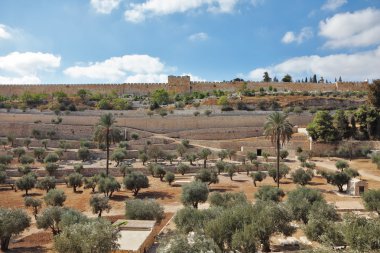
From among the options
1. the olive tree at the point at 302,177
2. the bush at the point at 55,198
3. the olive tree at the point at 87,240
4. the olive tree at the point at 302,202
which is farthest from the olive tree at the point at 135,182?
A: the olive tree at the point at 87,240

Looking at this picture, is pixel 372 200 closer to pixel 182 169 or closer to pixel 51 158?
pixel 182 169

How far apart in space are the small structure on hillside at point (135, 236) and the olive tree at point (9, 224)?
437 centimetres

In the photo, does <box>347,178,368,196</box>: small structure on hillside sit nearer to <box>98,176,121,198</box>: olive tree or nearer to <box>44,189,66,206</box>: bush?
<box>98,176,121,198</box>: olive tree

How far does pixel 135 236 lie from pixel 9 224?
5500mm

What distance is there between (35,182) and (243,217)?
2014 centimetres

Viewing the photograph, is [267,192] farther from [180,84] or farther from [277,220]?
[180,84]

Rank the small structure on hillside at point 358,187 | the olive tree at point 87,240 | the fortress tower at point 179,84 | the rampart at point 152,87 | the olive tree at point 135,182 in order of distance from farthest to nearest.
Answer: the fortress tower at point 179,84 → the rampart at point 152,87 → the olive tree at point 135,182 → the small structure on hillside at point 358,187 → the olive tree at point 87,240

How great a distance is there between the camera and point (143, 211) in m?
18.0

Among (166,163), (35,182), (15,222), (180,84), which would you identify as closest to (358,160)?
(166,163)

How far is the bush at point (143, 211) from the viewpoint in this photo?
1797 centimetres

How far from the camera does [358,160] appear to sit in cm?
3825

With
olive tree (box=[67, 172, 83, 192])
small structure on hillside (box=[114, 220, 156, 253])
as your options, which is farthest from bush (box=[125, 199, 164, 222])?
olive tree (box=[67, 172, 83, 192])

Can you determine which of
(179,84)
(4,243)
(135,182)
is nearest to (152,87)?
(179,84)

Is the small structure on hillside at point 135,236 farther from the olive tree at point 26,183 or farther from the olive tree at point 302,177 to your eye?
the olive tree at point 302,177
